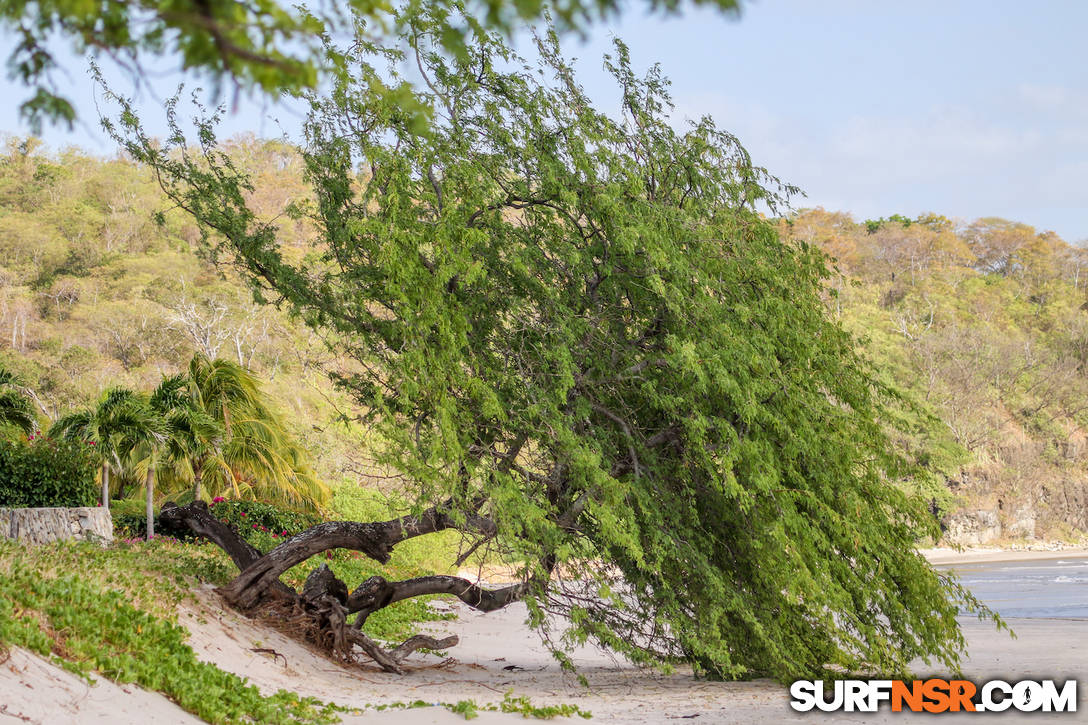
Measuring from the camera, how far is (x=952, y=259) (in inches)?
2261

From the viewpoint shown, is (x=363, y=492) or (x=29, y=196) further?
(x=29, y=196)

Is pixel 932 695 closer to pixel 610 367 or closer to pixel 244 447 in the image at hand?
pixel 610 367

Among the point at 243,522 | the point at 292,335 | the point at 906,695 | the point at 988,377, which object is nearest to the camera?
the point at 906,695

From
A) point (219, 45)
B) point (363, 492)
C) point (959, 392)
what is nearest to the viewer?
point (219, 45)

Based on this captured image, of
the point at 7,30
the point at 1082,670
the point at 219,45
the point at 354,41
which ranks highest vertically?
the point at 354,41

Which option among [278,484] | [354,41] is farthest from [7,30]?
[278,484]

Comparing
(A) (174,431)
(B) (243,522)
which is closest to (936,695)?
(A) (174,431)

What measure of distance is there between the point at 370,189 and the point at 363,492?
16086 millimetres

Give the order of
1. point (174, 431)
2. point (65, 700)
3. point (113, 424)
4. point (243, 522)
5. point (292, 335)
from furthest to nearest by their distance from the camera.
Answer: point (292, 335) → point (243, 522) → point (174, 431) → point (113, 424) → point (65, 700)

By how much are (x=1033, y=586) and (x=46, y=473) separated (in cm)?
2063

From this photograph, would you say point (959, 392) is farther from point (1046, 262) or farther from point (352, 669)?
point (352, 669)

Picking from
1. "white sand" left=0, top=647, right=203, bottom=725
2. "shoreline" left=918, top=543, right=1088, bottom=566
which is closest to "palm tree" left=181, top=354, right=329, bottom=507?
"white sand" left=0, top=647, right=203, bottom=725

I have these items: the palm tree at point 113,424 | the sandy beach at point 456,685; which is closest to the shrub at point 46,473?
the palm tree at point 113,424

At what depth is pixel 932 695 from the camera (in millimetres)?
7543
